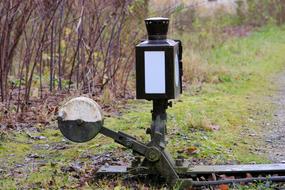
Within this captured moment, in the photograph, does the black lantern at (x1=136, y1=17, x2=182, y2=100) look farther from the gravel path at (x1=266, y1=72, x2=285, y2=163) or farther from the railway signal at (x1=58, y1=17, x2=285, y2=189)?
the gravel path at (x1=266, y1=72, x2=285, y2=163)

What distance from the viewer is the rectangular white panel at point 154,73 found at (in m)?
4.04

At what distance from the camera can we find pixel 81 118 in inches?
158

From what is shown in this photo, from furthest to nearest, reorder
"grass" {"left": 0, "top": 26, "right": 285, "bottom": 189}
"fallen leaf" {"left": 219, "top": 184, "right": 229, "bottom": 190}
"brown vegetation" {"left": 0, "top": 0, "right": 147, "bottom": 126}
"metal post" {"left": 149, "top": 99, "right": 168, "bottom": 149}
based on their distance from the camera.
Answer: "brown vegetation" {"left": 0, "top": 0, "right": 147, "bottom": 126} → "grass" {"left": 0, "top": 26, "right": 285, "bottom": 189} → "metal post" {"left": 149, "top": 99, "right": 168, "bottom": 149} → "fallen leaf" {"left": 219, "top": 184, "right": 229, "bottom": 190}

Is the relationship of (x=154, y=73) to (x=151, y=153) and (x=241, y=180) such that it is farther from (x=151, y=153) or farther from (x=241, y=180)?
(x=241, y=180)

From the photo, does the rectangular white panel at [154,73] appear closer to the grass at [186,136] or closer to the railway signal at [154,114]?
the railway signal at [154,114]

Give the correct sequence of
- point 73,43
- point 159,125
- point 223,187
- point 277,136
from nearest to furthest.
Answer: point 223,187
point 159,125
point 277,136
point 73,43

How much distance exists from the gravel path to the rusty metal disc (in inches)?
64.6

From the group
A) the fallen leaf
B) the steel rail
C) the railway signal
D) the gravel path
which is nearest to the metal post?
the railway signal

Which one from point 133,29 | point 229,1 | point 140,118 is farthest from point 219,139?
point 229,1

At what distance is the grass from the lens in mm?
4535

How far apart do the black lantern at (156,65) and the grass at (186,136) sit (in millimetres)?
666

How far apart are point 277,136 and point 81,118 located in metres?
2.56

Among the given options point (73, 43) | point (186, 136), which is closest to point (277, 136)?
point (186, 136)

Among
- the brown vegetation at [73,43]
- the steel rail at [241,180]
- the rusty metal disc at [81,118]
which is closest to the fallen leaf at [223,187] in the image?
the steel rail at [241,180]
